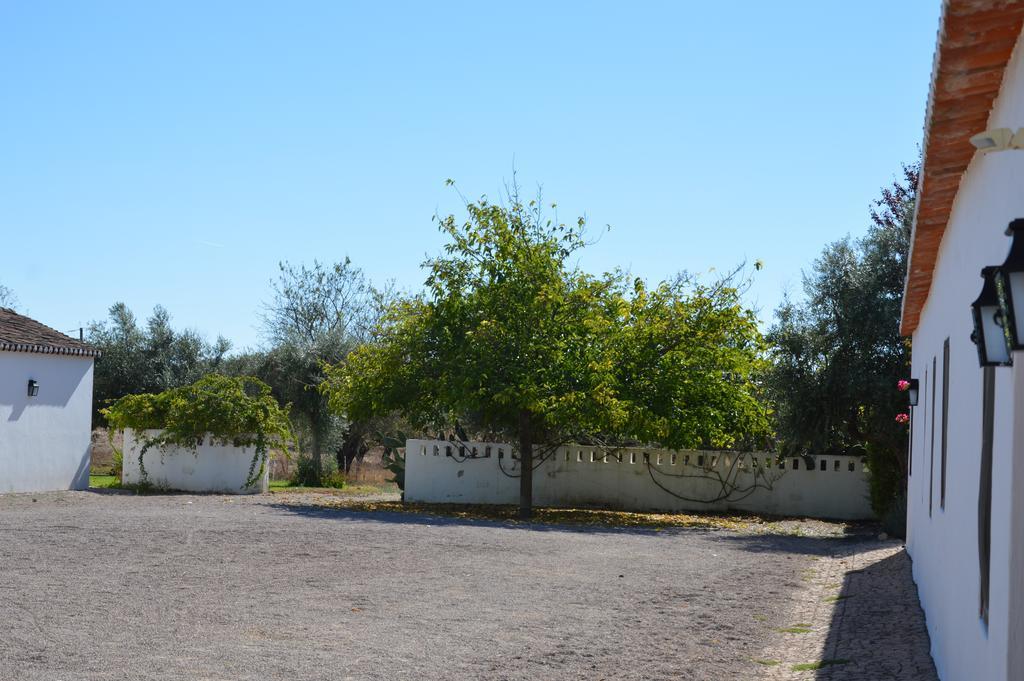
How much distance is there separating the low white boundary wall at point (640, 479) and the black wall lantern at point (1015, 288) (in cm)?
1893

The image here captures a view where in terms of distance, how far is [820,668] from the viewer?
7.57 meters

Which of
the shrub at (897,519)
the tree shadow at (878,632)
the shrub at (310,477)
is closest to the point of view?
the tree shadow at (878,632)

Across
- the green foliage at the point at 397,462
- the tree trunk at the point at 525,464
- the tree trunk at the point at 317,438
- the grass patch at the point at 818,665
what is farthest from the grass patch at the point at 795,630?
the tree trunk at the point at 317,438

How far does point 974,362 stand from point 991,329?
2.27 meters

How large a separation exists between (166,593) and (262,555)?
280cm

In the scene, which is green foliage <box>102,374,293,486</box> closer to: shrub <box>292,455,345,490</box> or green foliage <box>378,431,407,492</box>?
green foliage <box>378,431,407,492</box>

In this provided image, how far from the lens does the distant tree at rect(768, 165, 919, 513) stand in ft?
61.8

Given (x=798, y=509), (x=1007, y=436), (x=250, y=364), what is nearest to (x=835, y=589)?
(x=1007, y=436)

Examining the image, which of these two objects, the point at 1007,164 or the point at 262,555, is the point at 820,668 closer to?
the point at 1007,164

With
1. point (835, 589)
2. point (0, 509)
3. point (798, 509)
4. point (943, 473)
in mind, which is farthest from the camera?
point (798, 509)

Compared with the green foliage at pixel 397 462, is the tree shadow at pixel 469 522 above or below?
below

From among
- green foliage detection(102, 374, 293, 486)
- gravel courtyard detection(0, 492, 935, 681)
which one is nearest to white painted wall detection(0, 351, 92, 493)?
green foliage detection(102, 374, 293, 486)

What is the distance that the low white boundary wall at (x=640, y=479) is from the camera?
21.5 metres

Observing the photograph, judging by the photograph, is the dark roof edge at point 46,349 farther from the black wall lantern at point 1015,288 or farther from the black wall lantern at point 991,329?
the black wall lantern at point 1015,288
